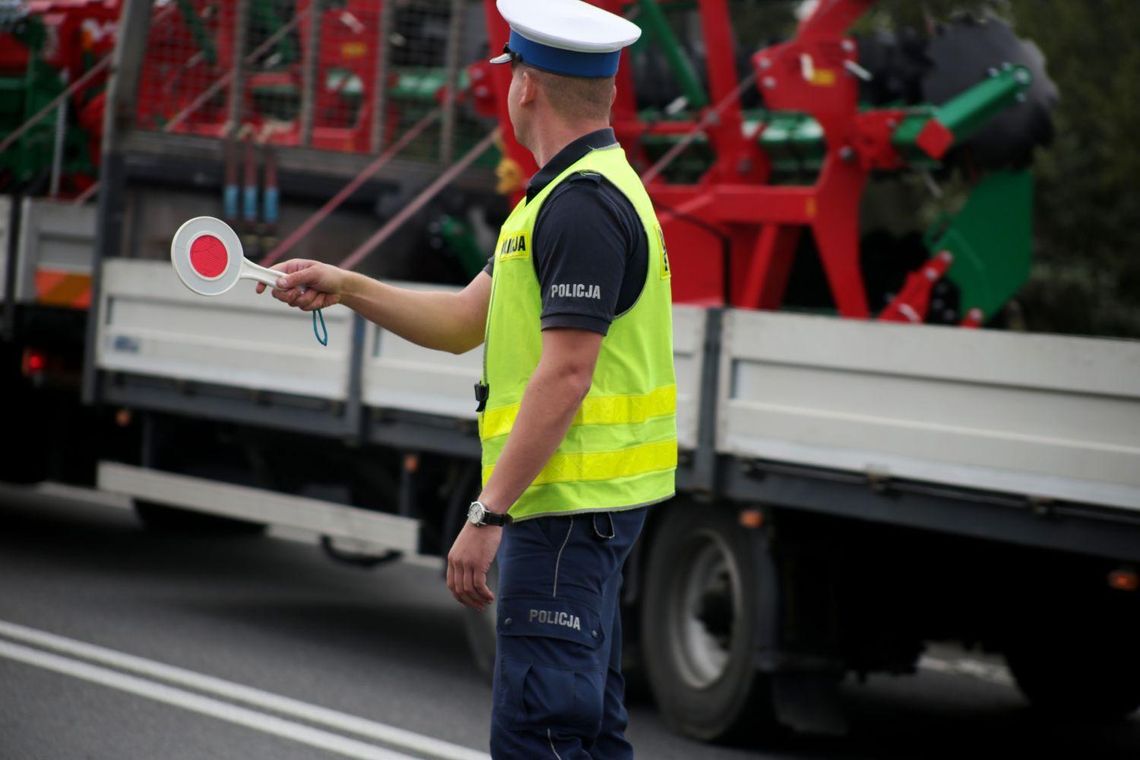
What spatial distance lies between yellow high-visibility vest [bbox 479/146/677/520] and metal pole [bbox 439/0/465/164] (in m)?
6.79

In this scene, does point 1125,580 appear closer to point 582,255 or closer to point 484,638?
point 582,255

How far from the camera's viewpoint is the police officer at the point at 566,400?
12.2 ft

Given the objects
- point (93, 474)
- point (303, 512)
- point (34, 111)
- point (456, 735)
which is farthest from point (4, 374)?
point (456, 735)

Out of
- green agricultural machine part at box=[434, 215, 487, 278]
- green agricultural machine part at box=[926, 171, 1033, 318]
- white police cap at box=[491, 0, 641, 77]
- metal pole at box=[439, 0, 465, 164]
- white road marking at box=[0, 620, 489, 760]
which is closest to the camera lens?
white police cap at box=[491, 0, 641, 77]

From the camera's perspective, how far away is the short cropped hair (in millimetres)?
3887

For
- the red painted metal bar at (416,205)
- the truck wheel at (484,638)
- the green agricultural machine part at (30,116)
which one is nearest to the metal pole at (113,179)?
the red painted metal bar at (416,205)

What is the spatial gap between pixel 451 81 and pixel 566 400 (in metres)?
7.46

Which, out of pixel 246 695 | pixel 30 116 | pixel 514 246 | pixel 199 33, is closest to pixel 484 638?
pixel 246 695

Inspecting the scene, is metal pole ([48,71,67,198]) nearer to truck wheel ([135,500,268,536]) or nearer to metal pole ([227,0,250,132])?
metal pole ([227,0,250,132])

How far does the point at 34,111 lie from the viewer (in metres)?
11.9

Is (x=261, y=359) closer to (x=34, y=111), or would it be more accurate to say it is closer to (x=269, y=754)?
(x=269, y=754)

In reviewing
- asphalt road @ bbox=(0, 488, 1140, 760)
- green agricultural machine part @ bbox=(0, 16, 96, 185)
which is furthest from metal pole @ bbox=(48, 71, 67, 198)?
asphalt road @ bbox=(0, 488, 1140, 760)

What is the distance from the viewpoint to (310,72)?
10859mm

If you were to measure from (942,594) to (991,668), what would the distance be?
2.95 m
